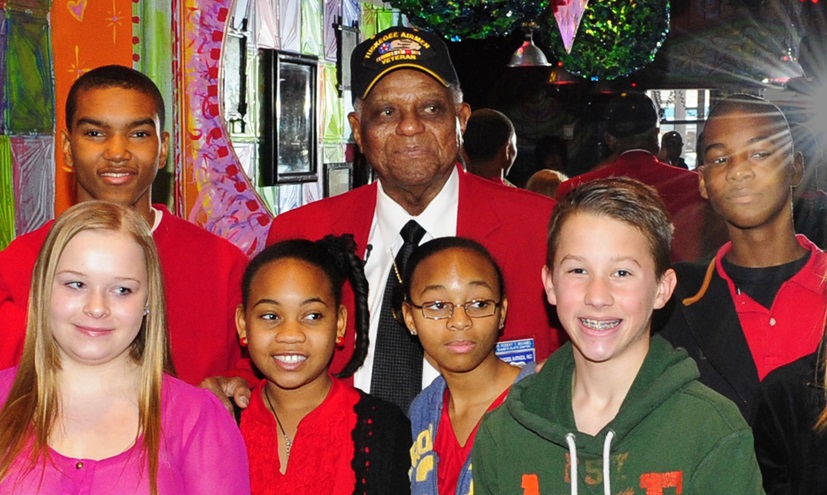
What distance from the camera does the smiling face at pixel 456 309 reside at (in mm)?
2502

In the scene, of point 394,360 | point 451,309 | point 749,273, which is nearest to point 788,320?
point 749,273

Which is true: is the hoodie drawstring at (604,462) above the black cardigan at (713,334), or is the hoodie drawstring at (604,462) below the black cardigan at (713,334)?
below

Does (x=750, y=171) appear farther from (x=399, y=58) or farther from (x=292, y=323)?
(x=292, y=323)

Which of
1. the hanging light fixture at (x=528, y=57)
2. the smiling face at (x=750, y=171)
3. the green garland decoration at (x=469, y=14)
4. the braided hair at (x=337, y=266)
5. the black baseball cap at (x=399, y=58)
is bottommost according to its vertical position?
the braided hair at (x=337, y=266)

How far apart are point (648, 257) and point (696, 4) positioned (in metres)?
7.99

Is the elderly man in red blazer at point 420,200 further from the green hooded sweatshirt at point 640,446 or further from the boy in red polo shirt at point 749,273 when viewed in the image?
the green hooded sweatshirt at point 640,446

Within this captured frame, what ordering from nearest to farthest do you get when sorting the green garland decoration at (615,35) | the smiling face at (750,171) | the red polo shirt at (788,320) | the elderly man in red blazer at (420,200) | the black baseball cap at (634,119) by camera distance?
the red polo shirt at (788,320)
the smiling face at (750,171)
the elderly man in red blazer at (420,200)
the green garland decoration at (615,35)
the black baseball cap at (634,119)

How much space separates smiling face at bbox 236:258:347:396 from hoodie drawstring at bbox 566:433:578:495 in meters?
0.73

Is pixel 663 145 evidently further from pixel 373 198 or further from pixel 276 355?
pixel 276 355

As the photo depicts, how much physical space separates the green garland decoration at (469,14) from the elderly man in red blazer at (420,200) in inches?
18.7

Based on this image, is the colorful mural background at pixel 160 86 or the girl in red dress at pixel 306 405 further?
the colorful mural background at pixel 160 86

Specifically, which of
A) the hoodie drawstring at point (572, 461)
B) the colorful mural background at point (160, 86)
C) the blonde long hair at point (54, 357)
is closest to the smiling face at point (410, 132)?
the blonde long hair at point (54, 357)

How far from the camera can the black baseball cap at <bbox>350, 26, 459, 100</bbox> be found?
2826 mm

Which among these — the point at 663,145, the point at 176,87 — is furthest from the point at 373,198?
the point at 663,145
